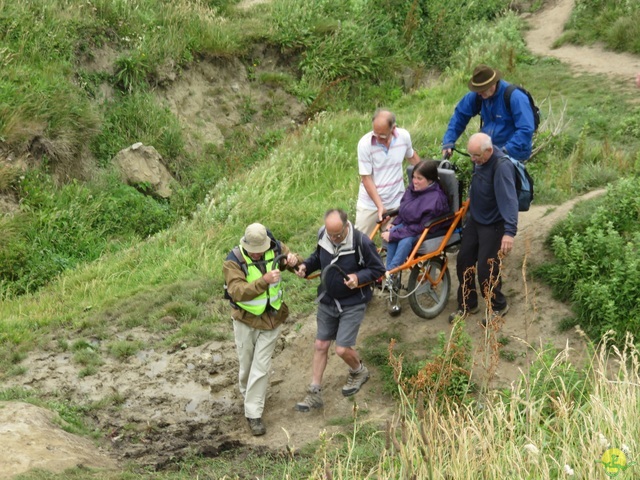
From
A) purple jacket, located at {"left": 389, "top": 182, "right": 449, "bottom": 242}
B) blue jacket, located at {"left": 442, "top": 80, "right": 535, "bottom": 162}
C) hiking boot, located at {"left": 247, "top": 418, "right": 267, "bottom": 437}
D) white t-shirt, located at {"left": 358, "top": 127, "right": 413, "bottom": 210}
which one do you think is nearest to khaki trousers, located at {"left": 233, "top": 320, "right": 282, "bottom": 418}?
hiking boot, located at {"left": 247, "top": 418, "right": 267, "bottom": 437}

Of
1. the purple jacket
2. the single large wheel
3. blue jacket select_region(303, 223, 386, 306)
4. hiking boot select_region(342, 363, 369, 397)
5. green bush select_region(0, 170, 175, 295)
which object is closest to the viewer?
blue jacket select_region(303, 223, 386, 306)

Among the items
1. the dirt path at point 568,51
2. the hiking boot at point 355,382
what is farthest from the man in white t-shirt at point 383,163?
the dirt path at point 568,51

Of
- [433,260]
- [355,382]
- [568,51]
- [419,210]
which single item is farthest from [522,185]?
[568,51]

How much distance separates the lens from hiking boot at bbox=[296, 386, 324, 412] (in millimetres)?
7773

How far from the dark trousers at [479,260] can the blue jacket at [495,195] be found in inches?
4.4

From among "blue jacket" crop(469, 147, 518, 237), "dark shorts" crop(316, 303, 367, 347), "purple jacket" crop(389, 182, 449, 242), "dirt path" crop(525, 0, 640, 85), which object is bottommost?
"dirt path" crop(525, 0, 640, 85)

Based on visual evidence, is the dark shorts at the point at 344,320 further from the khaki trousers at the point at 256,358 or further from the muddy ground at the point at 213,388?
the muddy ground at the point at 213,388

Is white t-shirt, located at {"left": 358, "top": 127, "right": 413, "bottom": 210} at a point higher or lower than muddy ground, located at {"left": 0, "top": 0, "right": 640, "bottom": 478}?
higher

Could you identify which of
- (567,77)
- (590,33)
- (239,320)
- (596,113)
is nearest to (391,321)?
(239,320)

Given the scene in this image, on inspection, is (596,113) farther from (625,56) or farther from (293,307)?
(293,307)

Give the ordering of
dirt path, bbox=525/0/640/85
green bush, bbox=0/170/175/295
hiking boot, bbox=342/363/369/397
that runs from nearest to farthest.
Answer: hiking boot, bbox=342/363/369/397 → green bush, bbox=0/170/175/295 → dirt path, bbox=525/0/640/85

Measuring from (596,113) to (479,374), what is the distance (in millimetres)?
7951

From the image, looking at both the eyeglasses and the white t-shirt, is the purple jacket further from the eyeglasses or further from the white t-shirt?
the eyeglasses

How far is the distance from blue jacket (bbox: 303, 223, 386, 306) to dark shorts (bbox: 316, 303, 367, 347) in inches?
3.9
